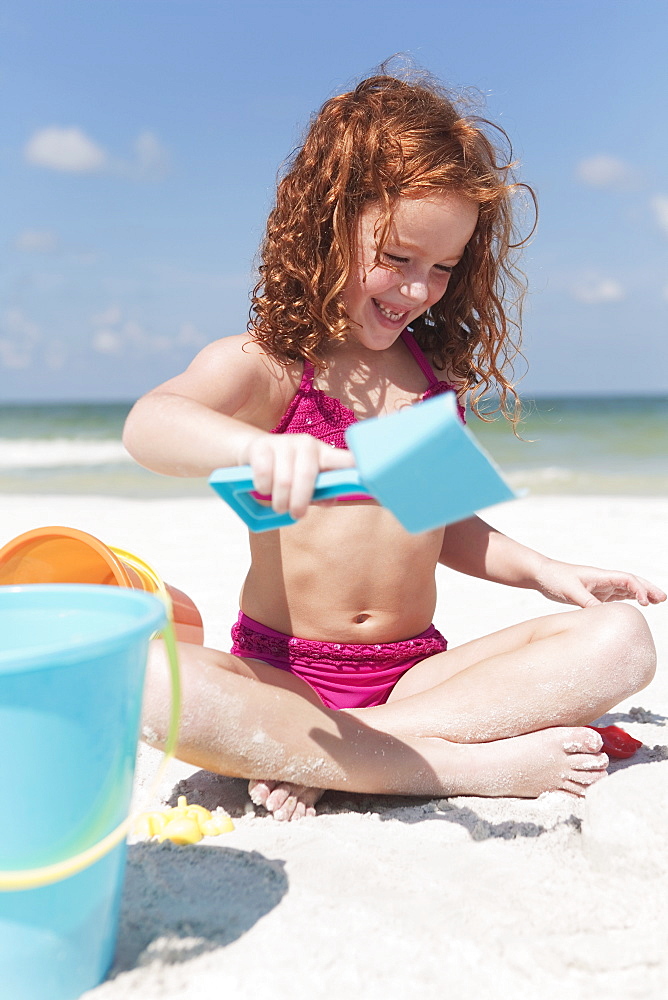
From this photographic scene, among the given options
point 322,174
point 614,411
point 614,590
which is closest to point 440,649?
point 614,590

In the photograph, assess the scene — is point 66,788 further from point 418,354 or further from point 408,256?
point 418,354

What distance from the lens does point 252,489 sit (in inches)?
42.1

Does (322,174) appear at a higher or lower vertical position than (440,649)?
higher

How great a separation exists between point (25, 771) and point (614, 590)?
4.60 feet

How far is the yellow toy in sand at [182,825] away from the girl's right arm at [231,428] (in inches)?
22.7

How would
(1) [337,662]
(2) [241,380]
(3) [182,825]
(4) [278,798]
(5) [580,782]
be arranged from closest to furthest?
(3) [182,825] < (4) [278,798] < (5) [580,782] < (2) [241,380] < (1) [337,662]

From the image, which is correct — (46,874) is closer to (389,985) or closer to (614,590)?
(389,985)

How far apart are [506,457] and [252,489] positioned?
32.8ft

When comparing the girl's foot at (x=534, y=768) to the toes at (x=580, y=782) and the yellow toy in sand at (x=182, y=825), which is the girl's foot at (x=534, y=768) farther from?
the yellow toy in sand at (x=182, y=825)

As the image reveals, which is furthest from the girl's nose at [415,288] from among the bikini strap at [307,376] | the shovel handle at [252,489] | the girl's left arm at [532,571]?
the shovel handle at [252,489]

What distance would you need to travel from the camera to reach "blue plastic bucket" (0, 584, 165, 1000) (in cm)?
88

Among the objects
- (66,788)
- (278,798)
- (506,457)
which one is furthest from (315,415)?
(506,457)

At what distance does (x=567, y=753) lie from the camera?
166 centimetres

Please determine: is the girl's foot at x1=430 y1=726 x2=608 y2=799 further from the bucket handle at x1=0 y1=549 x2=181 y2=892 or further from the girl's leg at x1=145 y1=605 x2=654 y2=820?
the bucket handle at x1=0 y1=549 x2=181 y2=892
